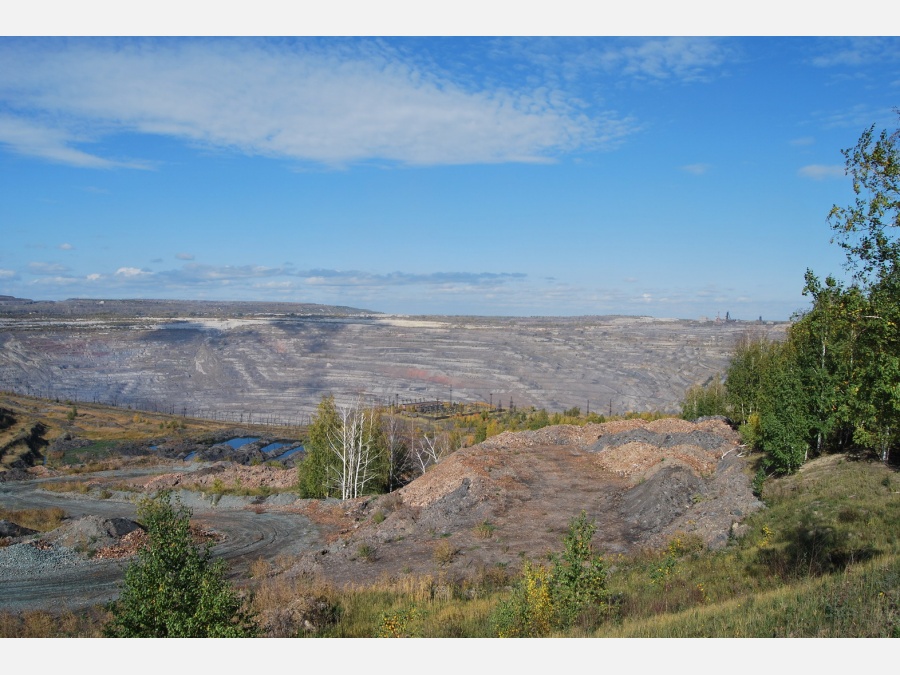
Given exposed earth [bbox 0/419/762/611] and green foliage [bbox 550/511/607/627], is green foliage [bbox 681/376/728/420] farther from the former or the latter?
green foliage [bbox 550/511/607/627]

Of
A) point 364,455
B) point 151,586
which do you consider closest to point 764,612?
point 151,586

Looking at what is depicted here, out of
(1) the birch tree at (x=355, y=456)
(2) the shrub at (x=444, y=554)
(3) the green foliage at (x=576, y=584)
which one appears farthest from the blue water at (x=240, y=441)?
(3) the green foliage at (x=576, y=584)

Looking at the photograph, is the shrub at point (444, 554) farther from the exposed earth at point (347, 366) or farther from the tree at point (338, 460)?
the exposed earth at point (347, 366)

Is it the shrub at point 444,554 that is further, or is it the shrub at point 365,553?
the shrub at point 365,553

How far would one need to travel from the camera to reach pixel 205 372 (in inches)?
3959

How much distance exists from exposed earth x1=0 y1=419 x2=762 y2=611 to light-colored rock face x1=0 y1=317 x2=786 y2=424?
4264 cm

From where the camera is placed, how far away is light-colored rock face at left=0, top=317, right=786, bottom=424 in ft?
278

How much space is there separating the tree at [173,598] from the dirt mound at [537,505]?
37.7ft

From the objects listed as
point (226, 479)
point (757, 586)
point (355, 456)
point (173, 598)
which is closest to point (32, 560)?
point (355, 456)

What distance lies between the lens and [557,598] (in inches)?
420

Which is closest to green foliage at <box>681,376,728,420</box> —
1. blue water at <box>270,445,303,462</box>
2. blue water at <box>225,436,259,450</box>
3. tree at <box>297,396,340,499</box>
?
tree at <box>297,396,340,499</box>

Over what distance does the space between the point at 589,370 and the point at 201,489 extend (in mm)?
59432

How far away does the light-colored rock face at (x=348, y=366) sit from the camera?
84.9 m

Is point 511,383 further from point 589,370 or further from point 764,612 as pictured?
point 764,612
